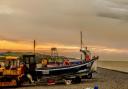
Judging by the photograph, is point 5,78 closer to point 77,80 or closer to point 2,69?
point 2,69

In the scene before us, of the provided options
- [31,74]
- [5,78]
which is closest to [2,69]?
[5,78]

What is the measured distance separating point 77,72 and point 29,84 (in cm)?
563

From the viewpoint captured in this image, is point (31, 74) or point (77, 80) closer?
point (31, 74)

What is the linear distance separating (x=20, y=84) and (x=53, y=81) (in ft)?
13.7

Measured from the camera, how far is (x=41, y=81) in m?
39.8

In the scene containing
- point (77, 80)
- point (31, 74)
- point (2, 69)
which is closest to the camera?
point (2, 69)

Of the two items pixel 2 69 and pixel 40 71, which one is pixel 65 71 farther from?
pixel 2 69

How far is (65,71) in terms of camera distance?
40031 mm

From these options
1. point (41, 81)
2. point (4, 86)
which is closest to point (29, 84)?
point (41, 81)

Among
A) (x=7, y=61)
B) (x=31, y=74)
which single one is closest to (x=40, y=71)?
(x=31, y=74)

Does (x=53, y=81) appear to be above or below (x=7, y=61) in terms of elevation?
below

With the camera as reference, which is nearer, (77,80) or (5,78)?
(5,78)

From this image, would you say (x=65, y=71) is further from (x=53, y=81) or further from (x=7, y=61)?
(x=7, y=61)

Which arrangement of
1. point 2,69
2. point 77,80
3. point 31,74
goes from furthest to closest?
point 77,80 < point 31,74 < point 2,69
